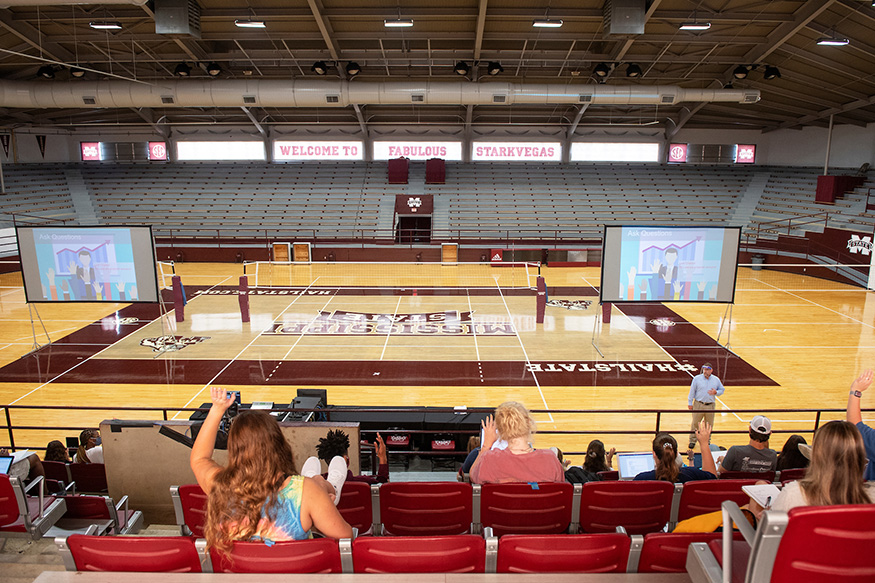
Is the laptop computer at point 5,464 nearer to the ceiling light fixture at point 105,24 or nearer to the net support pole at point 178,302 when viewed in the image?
the net support pole at point 178,302

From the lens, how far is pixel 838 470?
2453mm

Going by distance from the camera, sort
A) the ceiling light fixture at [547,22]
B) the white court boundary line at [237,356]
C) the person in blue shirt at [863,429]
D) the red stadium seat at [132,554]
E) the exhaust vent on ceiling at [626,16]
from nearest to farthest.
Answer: the red stadium seat at [132,554]
the person in blue shirt at [863,429]
the white court boundary line at [237,356]
the exhaust vent on ceiling at [626,16]
the ceiling light fixture at [547,22]

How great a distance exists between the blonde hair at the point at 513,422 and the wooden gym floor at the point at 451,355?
561cm

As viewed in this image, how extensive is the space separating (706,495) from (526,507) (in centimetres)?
154

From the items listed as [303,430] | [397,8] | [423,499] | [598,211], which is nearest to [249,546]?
[423,499]

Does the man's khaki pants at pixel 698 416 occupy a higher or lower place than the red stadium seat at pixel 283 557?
lower

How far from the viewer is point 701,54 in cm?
2205

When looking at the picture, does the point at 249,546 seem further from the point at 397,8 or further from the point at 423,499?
the point at 397,8

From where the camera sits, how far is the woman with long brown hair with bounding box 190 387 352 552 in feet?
8.64

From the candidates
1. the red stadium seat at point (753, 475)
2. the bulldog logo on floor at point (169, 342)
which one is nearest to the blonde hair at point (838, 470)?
the red stadium seat at point (753, 475)

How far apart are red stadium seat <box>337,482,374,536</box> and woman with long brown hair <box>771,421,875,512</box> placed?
114 inches

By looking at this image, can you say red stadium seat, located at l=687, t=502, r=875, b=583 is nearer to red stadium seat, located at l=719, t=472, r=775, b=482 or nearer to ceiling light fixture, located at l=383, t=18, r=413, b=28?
red stadium seat, located at l=719, t=472, r=775, b=482

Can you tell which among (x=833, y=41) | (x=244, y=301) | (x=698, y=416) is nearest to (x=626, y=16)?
(x=833, y=41)

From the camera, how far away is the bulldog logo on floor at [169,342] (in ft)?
48.2
